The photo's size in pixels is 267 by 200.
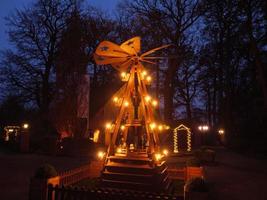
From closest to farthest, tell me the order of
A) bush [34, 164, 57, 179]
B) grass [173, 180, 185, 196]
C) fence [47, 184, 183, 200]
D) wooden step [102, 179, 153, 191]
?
fence [47, 184, 183, 200] < bush [34, 164, 57, 179] < wooden step [102, 179, 153, 191] < grass [173, 180, 185, 196]

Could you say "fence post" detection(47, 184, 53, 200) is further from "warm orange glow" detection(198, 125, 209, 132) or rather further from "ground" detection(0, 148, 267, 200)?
"warm orange glow" detection(198, 125, 209, 132)

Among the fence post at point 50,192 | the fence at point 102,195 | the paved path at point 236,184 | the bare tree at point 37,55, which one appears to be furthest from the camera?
the bare tree at point 37,55

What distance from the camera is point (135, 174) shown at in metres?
9.12

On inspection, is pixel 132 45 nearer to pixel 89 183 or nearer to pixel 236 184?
pixel 89 183

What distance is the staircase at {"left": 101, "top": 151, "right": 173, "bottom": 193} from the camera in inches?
352

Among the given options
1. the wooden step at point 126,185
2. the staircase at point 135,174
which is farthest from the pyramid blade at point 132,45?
the wooden step at point 126,185

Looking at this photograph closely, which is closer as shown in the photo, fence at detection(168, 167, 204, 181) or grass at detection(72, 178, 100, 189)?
grass at detection(72, 178, 100, 189)

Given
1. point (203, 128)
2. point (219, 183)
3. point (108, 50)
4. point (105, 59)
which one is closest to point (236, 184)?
point (219, 183)

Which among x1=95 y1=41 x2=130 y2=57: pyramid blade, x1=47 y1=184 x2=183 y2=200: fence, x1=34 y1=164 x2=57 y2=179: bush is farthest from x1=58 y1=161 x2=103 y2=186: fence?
x1=95 y1=41 x2=130 y2=57: pyramid blade

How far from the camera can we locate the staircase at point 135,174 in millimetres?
8930

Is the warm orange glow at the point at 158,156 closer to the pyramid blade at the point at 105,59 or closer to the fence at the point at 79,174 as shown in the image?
the fence at the point at 79,174

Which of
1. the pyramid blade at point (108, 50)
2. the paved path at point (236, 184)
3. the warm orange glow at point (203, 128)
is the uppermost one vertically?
the pyramid blade at point (108, 50)

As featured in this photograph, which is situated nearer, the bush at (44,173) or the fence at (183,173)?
the bush at (44,173)

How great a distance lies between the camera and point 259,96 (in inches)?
1050
